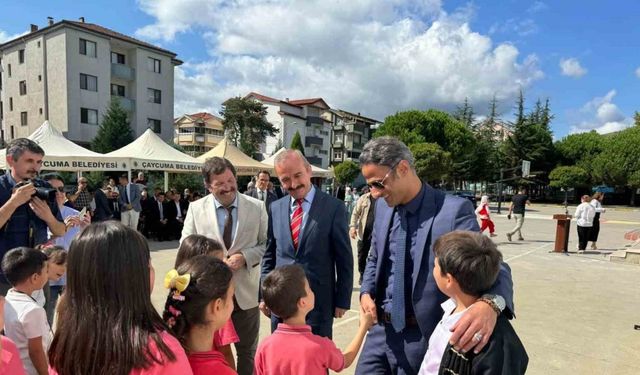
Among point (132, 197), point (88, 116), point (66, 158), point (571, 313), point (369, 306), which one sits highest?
point (88, 116)

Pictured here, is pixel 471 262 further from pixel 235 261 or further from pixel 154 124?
pixel 154 124

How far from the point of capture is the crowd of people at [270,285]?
138cm

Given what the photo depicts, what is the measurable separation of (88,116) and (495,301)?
3746 cm

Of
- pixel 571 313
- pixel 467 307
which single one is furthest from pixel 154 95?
pixel 467 307

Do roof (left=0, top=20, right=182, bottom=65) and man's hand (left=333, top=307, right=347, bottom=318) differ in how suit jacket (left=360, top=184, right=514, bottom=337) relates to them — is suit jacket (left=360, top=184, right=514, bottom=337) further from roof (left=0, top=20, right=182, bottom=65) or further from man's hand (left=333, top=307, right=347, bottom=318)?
roof (left=0, top=20, right=182, bottom=65)

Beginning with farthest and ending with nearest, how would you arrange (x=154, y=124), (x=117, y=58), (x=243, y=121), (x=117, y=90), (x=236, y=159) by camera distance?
1. (x=243, y=121)
2. (x=154, y=124)
3. (x=117, y=58)
4. (x=117, y=90)
5. (x=236, y=159)

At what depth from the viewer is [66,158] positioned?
1156cm

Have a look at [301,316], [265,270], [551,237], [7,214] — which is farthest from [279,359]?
[551,237]

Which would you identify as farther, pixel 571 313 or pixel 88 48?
pixel 88 48

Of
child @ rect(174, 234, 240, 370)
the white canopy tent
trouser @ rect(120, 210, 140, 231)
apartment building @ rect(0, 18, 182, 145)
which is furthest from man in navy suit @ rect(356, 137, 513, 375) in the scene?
apartment building @ rect(0, 18, 182, 145)

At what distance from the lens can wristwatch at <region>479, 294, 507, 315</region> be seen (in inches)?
62.9

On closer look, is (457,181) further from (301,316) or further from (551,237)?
(301,316)

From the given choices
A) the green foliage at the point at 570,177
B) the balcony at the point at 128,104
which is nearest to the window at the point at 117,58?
the balcony at the point at 128,104

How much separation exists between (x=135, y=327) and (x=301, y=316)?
102 centimetres
